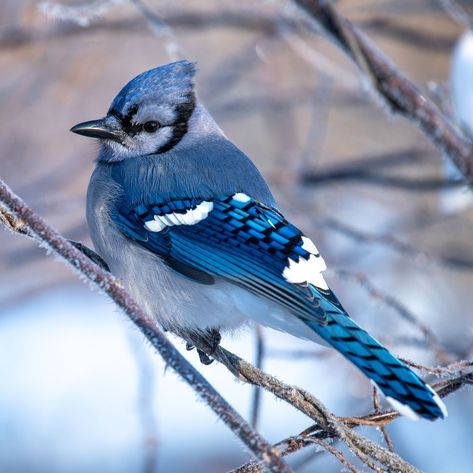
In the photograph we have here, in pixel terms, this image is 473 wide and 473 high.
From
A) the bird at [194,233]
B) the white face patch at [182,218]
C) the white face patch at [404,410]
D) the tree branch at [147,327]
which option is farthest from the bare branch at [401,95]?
the tree branch at [147,327]

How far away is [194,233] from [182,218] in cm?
5

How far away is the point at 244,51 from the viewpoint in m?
3.56

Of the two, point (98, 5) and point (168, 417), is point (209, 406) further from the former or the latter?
point (168, 417)

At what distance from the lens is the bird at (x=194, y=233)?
1516mm

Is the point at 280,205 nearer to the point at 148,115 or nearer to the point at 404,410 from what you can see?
the point at 148,115

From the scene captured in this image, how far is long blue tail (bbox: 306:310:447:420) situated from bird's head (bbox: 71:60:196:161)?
0.68 m

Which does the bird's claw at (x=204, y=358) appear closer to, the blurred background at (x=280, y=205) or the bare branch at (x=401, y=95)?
the blurred background at (x=280, y=205)

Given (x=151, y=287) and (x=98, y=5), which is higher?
(x=98, y=5)

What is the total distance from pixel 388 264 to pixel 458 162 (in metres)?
2.20

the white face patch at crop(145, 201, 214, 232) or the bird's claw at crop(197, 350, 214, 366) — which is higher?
the white face patch at crop(145, 201, 214, 232)

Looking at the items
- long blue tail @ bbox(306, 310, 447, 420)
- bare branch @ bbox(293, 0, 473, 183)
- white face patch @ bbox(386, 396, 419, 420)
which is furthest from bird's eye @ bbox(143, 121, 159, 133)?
white face patch @ bbox(386, 396, 419, 420)

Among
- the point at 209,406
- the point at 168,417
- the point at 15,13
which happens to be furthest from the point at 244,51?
the point at 209,406

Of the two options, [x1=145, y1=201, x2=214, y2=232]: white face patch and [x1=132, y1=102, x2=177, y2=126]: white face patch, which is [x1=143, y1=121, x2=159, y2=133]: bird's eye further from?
[x1=145, y1=201, x2=214, y2=232]: white face patch

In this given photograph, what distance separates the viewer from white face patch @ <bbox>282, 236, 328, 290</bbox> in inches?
59.5
